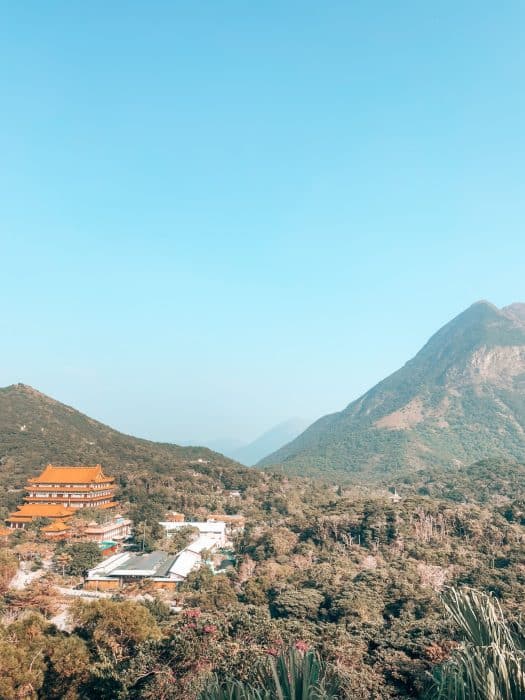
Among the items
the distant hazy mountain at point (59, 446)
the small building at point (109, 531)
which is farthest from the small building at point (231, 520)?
the small building at point (109, 531)

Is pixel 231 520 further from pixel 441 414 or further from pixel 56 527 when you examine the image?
pixel 441 414

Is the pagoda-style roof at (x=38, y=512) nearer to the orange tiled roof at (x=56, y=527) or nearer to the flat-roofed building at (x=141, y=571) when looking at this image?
the orange tiled roof at (x=56, y=527)

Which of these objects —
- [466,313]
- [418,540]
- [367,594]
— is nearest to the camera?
[367,594]

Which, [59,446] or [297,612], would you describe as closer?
[297,612]

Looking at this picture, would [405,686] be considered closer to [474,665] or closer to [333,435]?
[474,665]

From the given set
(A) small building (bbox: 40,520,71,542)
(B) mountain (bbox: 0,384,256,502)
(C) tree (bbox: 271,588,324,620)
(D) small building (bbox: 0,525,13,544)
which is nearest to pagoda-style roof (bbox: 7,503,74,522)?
(A) small building (bbox: 40,520,71,542)

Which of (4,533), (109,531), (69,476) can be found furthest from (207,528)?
(4,533)

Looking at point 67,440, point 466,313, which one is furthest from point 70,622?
point 466,313
